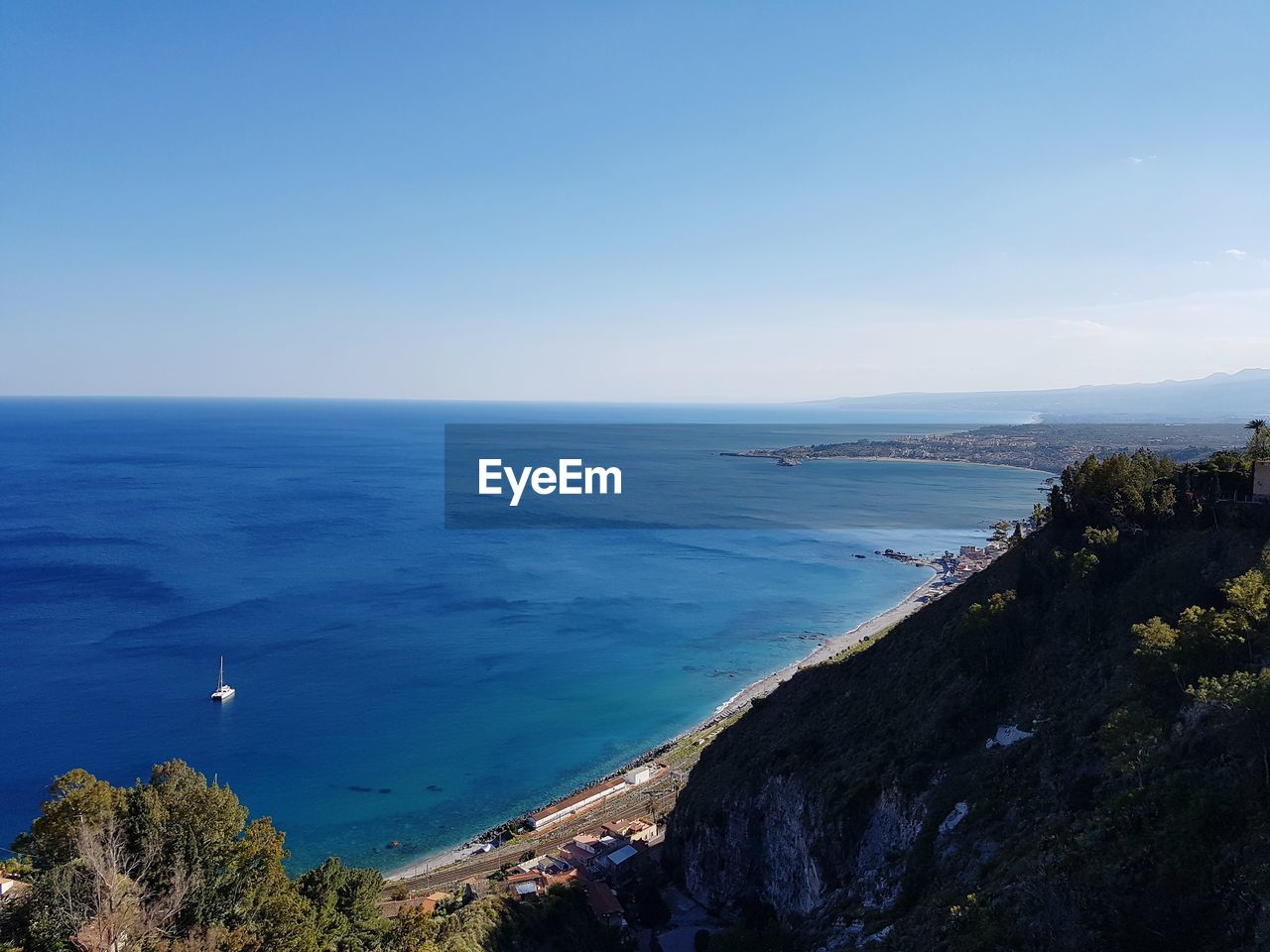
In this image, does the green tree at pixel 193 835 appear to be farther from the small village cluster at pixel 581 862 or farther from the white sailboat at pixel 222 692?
the white sailboat at pixel 222 692

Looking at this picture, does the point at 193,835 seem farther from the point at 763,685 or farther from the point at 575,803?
the point at 763,685

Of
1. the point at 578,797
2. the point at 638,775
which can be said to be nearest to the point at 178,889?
A: the point at 578,797

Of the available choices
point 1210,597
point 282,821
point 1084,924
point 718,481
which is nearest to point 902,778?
point 1084,924

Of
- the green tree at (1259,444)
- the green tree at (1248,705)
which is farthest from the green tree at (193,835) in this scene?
the green tree at (1259,444)

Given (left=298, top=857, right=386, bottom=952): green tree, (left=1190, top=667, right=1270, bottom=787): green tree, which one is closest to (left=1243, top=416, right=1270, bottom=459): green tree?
(left=1190, top=667, right=1270, bottom=787): green tree

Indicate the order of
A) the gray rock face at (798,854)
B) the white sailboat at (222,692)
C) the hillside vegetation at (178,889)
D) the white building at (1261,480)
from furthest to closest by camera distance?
the white sailboat at (222,692), the white building at (1261,480), the gray rock face at (798,854), the hillside vegetation at (178,889)
